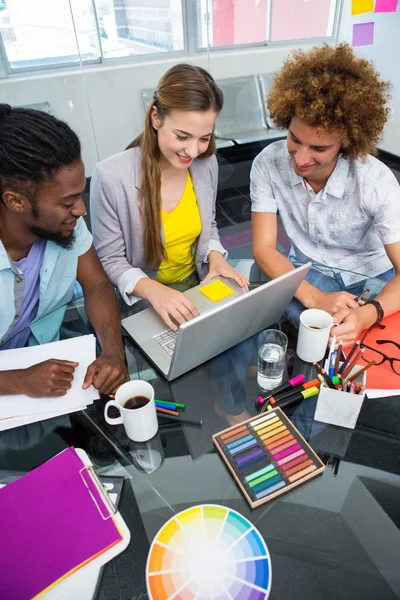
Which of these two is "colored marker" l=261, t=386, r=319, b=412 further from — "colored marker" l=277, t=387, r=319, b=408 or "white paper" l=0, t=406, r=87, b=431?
"white paper" l=0, t=406, r=87, b=431

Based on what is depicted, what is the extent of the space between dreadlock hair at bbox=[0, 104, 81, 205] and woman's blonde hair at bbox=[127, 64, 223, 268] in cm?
44

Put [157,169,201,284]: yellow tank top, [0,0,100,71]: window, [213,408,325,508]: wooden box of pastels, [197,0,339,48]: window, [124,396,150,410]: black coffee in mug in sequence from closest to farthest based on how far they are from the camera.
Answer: [213,408,325,508]: wooden box of pastels < [124,396,150,410]: black coffee in mug < [157,169,201,284]: yellow tank top < [0,0,100,71]: window < [197,0,339,48]: window

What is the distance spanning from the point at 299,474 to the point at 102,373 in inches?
19.1

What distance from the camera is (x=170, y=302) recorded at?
1.17 meters

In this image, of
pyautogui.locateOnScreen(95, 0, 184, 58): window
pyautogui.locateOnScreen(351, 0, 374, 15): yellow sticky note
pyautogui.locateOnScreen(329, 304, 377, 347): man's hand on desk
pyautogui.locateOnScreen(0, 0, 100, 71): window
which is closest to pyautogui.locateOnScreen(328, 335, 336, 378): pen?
pyautogui.locateOnScreen(329, 304, 377, 347): man's hand on desk

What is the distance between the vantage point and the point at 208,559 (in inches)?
26.6

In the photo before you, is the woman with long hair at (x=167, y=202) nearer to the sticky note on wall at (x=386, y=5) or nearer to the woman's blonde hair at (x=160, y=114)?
the woman's blonde hair at (x=160, y=114)

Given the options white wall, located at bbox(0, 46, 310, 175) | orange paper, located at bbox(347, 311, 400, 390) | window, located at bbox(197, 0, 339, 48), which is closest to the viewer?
orange paper, located at bbox(347, 311, 400, 390)

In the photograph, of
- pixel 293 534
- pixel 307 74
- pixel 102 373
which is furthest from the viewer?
pixel 307 74

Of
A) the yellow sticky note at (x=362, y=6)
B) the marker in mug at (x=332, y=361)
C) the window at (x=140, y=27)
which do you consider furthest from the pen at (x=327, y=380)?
the yellow sticky note at (x=362, y=6)

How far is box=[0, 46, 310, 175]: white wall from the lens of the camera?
344 centimetres

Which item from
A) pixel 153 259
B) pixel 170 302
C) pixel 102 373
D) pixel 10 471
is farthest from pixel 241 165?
pixel 10 471

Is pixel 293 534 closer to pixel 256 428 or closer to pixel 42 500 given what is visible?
pixel 256 428

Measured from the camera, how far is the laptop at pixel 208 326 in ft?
2.85
